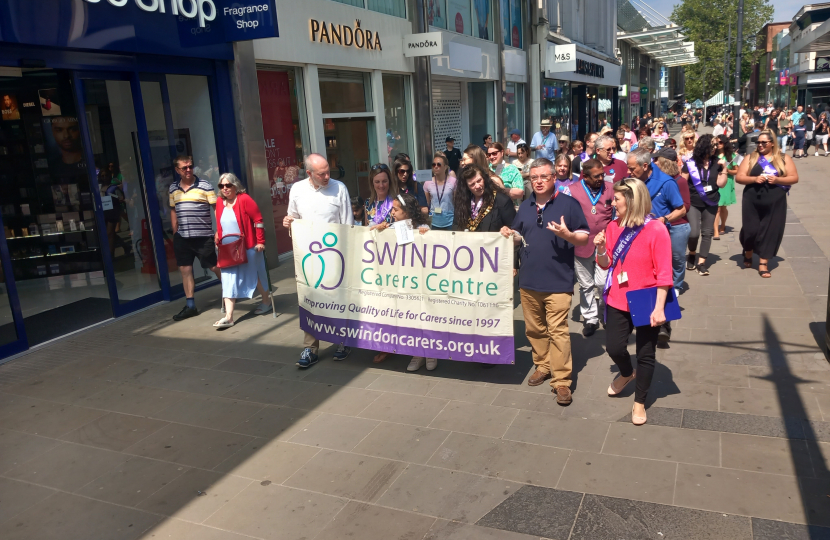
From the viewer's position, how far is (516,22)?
71.6 feet

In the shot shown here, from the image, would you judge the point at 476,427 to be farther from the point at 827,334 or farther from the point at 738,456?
the point at 827,334

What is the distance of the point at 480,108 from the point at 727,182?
33.6 feet

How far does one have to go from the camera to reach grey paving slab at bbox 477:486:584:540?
11.7 ft

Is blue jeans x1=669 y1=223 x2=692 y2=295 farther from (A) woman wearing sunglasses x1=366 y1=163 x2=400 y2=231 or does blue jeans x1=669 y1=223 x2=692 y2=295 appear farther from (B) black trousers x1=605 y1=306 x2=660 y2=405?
(A) woman wearing sunglasses x1=366 y1=163 x2=400 y2=231

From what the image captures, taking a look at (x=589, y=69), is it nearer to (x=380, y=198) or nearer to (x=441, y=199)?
(x=441, y=199)

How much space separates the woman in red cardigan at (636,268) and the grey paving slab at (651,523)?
1095 millimetres

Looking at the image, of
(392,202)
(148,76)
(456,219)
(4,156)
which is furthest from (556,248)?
(4,156)

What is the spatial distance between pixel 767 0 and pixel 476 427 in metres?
83.4

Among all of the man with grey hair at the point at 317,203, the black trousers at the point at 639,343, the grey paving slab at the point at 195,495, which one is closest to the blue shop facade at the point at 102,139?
the man with grey hair at the point at 317,203

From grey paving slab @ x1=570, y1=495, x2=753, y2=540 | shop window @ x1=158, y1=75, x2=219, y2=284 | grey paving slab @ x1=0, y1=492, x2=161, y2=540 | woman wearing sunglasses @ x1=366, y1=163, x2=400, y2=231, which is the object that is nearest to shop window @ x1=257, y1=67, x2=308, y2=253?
shop window @ x1=158, y1=75, x2=219, y2=284

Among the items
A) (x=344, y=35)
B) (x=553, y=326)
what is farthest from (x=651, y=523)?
(x=344, y=35)

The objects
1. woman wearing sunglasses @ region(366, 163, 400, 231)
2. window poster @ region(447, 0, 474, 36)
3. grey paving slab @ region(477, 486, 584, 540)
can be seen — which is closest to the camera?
→ grey paving slab @ region(477, 486, 584, 540)

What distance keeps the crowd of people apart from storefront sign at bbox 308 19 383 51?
4074mm

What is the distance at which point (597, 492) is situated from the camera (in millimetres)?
3869
